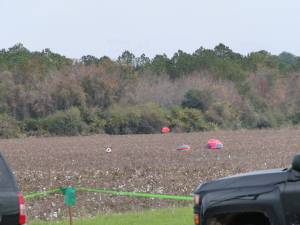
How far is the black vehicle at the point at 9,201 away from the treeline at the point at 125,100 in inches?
2410

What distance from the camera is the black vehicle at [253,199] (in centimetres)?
898

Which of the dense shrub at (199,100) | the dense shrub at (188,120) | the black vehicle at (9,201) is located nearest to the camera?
the black vehicle at (9,201)

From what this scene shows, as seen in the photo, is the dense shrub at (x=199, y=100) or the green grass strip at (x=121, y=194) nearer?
the green grass strip at (x=121, y=194)

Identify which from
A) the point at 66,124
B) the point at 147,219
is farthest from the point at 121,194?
the point at 66,124

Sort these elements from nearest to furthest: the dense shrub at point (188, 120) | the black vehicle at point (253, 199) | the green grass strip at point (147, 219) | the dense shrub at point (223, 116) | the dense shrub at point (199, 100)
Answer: the black vehicle at point (253, 199), the green grass strip at point (147, 219), the dense shrub at point (188, 120), the dense shrub at point (223, 116), the dense shrub at point (199, 100)

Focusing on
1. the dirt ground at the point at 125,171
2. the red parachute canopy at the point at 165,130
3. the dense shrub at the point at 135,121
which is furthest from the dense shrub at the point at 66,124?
the dirt ground at the point at 125,171

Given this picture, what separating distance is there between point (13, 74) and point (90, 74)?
28.9 ft

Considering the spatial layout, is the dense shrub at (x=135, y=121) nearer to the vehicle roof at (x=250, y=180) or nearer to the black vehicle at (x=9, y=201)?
the black vehicle at (x=9, y=201)

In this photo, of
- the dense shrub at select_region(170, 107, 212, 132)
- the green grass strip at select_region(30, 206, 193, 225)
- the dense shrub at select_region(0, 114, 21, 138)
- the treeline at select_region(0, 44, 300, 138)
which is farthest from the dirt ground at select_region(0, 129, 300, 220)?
the dense shrub at select_region(170, 107, 212, 132)

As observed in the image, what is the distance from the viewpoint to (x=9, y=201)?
10055 mm

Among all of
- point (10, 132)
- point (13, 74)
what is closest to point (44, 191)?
point (10, 132)

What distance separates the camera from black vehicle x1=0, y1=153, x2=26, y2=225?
9.98 m

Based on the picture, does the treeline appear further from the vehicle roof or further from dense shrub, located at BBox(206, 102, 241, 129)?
the vehicle roof

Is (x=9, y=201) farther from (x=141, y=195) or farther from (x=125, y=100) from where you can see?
(x=125, y=100)
